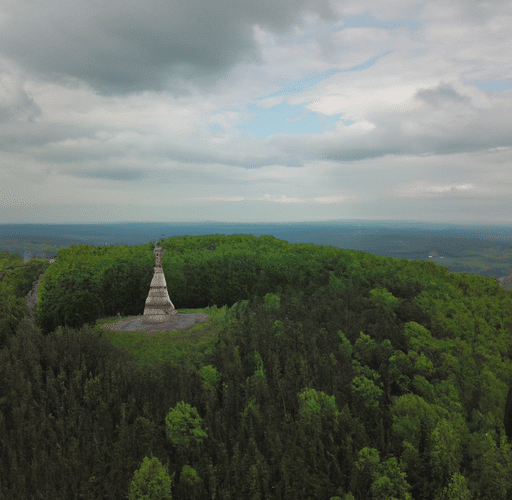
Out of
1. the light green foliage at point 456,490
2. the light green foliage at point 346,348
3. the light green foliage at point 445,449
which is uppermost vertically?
the light green foliage at point 346,348

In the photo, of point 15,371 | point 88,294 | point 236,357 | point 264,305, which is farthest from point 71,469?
point 88,294

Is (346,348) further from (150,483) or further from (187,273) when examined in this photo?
(187,273)

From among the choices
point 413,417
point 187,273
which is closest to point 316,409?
point 413,417

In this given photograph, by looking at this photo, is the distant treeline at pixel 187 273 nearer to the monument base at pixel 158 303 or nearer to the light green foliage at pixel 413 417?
the monument base at pixel 158 303

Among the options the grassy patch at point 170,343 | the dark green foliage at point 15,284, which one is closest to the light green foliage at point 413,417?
the grassy patch at point 170,343

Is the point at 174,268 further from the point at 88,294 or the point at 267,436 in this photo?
the point at 267,436

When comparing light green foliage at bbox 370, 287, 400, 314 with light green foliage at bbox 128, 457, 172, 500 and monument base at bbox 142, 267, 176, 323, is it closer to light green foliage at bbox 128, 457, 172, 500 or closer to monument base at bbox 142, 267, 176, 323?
monument base at bbox 142, 267, 176, 323

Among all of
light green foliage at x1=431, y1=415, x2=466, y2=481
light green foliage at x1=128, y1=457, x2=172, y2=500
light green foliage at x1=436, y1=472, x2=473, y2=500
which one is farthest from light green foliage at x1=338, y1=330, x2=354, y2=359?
light green foliage at x1=128, y1=457, x2=172, y2=500
